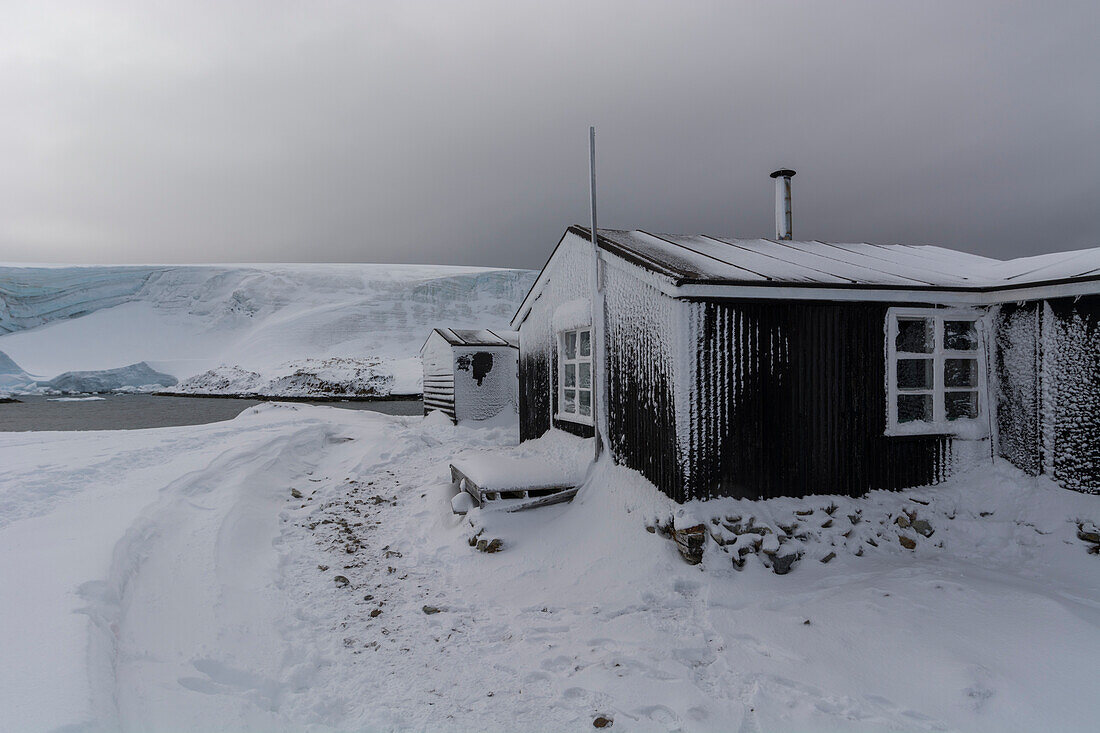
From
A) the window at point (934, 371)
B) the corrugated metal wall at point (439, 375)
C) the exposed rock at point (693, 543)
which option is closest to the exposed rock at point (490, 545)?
the exposed rock at point (693, 543)

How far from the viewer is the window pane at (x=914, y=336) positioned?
7.43 meters

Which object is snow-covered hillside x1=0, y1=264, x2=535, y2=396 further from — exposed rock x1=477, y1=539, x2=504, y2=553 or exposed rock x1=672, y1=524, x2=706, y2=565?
exposed rock x1=672, y1=524, x2=706, y2=565

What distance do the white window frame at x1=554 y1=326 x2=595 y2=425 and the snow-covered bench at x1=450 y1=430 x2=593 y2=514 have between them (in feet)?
1.15

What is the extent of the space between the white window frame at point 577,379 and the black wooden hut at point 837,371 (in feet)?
1.74

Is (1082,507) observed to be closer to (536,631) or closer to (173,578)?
(536,631)

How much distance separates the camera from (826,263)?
8227 millimetres

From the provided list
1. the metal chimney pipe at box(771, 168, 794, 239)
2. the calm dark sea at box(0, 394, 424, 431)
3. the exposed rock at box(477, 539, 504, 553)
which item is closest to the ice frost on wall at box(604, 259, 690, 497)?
the exposed rock at box(477, 539, 504, 553)

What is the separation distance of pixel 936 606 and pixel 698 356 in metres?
3.09

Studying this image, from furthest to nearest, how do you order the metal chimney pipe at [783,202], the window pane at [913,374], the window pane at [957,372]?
the metal chimney pipe at [783,202] → the window pane at [957,372] → the window pane at [913,374]

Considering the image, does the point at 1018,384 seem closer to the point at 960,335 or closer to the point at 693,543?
the point at 960,335

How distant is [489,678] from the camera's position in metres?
4.18

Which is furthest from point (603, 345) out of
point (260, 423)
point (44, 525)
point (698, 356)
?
point (260, 423)

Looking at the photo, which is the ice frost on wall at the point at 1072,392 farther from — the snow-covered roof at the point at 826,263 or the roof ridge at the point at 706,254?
the roof ridge at the point at 706,254

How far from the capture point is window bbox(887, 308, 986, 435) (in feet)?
23.4
